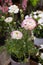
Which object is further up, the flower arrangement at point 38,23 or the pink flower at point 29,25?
the pink flower at point 29,25

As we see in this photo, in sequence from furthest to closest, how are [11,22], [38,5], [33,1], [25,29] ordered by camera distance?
[38,5]
[33,1]
[11,22]
[25,29]

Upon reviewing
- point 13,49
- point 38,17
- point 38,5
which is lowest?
point 38,5

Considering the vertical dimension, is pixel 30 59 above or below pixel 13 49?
below

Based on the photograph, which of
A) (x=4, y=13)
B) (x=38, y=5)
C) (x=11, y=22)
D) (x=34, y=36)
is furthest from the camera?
(x=38, y=5)

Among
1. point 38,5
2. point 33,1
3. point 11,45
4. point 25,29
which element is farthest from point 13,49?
point 38,5

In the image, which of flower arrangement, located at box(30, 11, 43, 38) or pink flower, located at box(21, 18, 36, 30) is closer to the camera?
pink flower, located at box(21, 18, 36, 30)

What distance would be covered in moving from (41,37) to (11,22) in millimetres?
239

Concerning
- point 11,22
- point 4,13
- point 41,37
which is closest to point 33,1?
point 4,13

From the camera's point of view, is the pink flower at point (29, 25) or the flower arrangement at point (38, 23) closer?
the pink flower at point (29, 25)

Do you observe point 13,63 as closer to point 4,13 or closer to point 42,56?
point 42,56

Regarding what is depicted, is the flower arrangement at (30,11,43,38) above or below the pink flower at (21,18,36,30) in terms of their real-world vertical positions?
below

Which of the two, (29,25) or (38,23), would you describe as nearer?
(29,25)

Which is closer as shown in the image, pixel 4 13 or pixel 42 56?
pixel 42 56

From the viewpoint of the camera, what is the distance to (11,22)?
3.21ft
